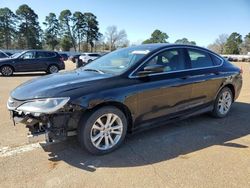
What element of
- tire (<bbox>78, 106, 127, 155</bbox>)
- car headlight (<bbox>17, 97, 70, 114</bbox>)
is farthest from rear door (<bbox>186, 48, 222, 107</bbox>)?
car headlight (<bbox>17, 97, 70, 114</bbox>)

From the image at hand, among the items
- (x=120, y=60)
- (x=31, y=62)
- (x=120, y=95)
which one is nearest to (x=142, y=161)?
(x=120, y=95)

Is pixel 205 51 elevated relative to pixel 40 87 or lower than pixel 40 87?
elevated

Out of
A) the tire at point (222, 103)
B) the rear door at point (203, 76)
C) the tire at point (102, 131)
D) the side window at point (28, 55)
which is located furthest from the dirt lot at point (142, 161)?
the side window at point (28, 55)

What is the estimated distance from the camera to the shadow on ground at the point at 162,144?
368 cm

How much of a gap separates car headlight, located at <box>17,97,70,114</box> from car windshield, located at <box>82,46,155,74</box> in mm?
1098

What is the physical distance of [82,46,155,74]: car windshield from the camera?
4.32 m

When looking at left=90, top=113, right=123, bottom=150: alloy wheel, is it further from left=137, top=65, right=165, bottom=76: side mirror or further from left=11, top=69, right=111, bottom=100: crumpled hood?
left=137, top=65, right=165, bottom=76: side mirror

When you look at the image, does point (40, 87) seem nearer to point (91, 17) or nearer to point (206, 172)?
point (206, 172)

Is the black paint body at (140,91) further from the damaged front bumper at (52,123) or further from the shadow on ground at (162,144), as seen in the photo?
the shadow on ground at (162,144)

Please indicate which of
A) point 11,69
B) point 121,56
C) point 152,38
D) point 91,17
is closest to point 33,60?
point 11,69

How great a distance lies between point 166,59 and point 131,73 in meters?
0.91

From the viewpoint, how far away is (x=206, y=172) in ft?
11.1

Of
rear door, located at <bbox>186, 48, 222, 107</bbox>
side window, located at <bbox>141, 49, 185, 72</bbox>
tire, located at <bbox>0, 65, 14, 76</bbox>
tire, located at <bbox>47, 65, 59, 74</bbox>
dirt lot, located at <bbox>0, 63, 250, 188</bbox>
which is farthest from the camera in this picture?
tire, located at <bbox>47, 65, 59, 74</bbox>

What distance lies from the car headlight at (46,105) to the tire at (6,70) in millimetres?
13566
